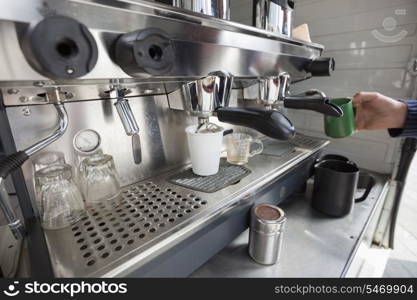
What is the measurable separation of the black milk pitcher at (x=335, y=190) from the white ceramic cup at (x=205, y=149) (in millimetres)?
307

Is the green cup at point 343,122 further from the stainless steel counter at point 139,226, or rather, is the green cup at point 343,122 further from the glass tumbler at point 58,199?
the glass tumbler at point 58,199

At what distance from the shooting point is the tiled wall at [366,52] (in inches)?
31.3

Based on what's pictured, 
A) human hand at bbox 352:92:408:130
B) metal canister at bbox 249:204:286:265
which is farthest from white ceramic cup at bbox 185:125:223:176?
human hand at bbox 352:92:408:130

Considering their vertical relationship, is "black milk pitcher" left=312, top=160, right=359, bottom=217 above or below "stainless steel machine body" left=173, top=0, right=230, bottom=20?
below

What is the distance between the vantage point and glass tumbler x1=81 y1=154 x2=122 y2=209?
0.46 metres

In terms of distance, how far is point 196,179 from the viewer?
55 centimetres

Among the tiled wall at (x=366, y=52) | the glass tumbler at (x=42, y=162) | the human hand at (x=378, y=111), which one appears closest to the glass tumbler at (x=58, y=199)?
the glass tumbler at (x=42, y=162)

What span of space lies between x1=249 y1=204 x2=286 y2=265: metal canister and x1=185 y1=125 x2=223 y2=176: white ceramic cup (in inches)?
5.6

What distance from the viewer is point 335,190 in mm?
620

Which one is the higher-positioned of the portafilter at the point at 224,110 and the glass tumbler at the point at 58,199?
the portafilter at the point at 224,110

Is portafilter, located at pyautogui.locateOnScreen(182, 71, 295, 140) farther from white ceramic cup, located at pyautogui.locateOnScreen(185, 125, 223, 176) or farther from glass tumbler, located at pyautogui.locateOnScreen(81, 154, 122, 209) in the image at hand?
glass tumbler, located at pyautogui.locateOnScreen(81, 154, 122, 209)

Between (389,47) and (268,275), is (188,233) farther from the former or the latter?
(389,47)

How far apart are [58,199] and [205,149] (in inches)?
11.9

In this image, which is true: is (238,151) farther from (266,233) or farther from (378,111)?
(378,111)
